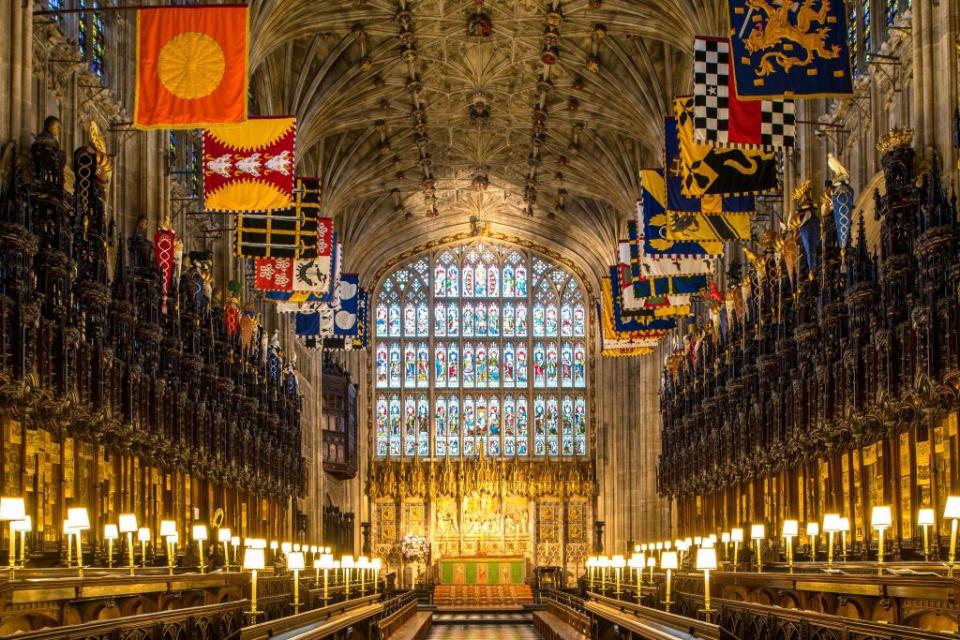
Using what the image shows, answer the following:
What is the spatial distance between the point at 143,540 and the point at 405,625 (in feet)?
24.3

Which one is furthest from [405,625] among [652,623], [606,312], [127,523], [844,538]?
[606,312]

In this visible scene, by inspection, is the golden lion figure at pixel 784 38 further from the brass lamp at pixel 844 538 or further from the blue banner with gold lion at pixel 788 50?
the brass lamp at pixel 844 538

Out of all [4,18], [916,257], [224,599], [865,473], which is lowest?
[224,599]

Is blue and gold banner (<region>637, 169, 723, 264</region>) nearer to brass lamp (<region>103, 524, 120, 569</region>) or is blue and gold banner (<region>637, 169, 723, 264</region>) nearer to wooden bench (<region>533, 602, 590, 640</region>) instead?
wooden bench (<region>533, 602, 590, 640</region>)

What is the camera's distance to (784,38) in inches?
841

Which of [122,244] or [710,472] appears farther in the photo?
[710,472]

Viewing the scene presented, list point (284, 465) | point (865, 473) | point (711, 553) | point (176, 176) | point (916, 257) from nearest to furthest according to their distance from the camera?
point (711, 553) < point (916, 257) < point (865, 473) < point (176, 176) < point (284, 465)

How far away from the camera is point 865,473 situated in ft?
88.7

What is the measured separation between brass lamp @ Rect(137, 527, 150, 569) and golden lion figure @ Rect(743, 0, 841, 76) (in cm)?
1331

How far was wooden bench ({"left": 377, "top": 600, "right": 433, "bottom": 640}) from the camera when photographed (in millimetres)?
25231

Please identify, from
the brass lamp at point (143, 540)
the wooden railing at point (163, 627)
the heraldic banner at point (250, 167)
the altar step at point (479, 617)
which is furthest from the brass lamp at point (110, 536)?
the altar step at point (479, 617)

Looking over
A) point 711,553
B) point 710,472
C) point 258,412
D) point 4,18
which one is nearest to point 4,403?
point 4,18

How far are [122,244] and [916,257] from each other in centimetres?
1429

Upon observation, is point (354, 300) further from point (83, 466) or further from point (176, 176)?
point (83, 466)
